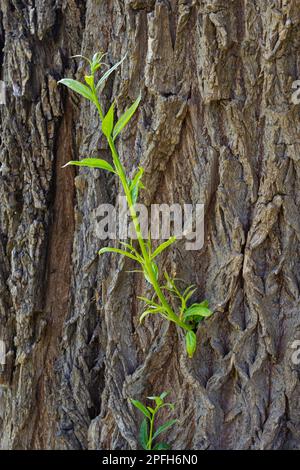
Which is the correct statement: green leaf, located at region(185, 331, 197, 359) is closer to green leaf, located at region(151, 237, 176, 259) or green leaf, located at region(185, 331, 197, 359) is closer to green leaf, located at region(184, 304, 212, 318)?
green leaf, located at region(184, 304, 212, 318)

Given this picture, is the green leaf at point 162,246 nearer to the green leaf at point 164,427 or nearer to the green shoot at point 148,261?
the green shoot at point 148,261

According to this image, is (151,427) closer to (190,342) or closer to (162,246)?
(190,342)

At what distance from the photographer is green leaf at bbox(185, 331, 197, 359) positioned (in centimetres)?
144

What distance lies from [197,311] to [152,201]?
0.28 metres

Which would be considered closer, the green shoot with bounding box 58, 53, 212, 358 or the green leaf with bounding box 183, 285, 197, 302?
the green shoot with bounding box 58, 53, 212, 358

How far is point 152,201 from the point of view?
1557 mm

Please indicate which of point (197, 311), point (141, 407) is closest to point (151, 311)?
point (197, 311)

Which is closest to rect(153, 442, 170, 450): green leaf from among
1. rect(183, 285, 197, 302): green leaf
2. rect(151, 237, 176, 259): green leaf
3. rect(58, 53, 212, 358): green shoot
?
rect(58, 53, 212, 358): green shoot

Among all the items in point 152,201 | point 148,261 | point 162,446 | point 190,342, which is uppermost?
point 152,201

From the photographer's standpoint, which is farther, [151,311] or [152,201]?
[152,201]

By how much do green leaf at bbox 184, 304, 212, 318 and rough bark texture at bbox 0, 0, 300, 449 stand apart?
0.04 metres

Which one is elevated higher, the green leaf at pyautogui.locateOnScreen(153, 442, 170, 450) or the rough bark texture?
the rough bark texture

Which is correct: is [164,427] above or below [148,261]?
below

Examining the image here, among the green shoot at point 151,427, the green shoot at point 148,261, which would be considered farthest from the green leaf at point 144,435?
the green shoot at point 148,261
